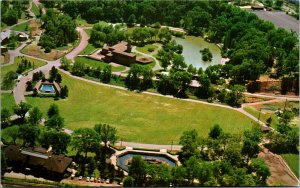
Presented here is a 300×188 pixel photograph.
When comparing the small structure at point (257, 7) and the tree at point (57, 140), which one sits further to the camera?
the small structure at point (257, 7)

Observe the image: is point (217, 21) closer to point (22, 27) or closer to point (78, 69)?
point (78, 69)

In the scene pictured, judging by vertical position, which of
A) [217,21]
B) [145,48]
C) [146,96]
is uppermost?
[217,21]

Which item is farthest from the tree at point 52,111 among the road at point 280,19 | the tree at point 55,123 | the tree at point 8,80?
the road at point 280,19

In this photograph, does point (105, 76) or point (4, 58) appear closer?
point (105, 76)

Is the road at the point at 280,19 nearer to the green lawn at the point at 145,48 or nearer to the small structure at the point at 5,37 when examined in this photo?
the green lawn at the point at 145,48

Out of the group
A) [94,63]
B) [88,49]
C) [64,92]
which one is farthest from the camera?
[88,49]

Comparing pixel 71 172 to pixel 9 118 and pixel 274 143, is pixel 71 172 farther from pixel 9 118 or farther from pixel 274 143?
pixel 274 143

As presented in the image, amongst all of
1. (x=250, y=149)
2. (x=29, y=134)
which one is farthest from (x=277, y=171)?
(x=29, y=134)
